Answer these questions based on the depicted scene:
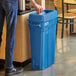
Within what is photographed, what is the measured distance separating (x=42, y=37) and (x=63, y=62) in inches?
26.4

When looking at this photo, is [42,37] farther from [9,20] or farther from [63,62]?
[63,62]

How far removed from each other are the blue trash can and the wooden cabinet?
129 millimetres

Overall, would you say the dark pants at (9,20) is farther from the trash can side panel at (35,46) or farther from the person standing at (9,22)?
the trash can side panel at (35,46)

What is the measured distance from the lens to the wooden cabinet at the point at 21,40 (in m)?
3.14

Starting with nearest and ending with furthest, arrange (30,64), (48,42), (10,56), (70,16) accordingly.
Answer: (10,56) < (48,42) < (30,64) < (70,16)

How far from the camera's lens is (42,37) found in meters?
3.04

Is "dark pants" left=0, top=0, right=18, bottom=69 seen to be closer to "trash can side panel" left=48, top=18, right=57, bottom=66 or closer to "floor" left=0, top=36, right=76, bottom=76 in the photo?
"floor" left=0, top=36, right=76, bottom=76

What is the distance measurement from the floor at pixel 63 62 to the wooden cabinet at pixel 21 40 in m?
0.20

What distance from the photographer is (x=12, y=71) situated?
300 centimetres

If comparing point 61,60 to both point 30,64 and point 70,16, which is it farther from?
point 70,16

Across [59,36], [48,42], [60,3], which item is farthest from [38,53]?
[60,3]

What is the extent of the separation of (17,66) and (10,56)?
396 millimetres

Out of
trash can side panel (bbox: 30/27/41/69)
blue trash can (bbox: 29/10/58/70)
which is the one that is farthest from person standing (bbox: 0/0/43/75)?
trash can side panel (bbox: 30/27/41/69)

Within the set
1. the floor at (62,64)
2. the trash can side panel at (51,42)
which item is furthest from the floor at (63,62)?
the trash can side panel at (51,42)
